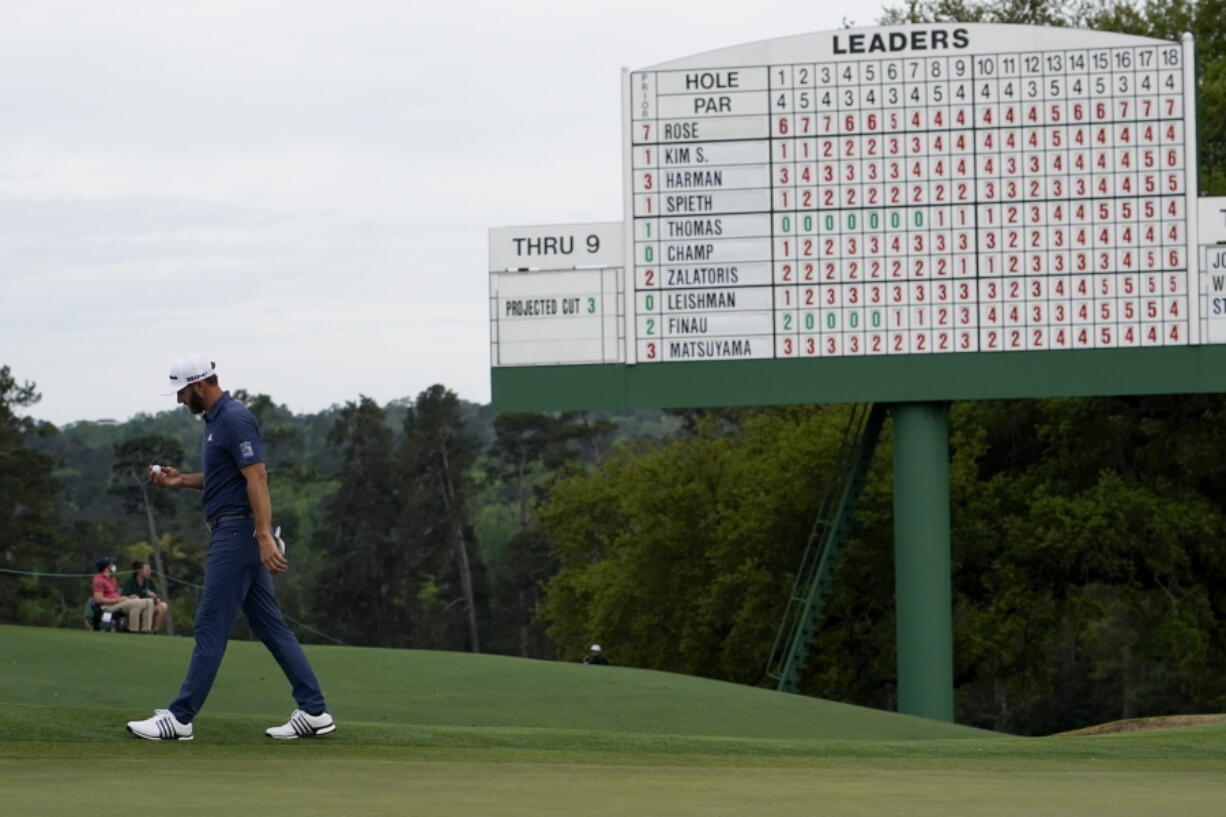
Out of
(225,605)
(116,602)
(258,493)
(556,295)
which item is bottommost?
(116,602)

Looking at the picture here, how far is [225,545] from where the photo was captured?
9156mm

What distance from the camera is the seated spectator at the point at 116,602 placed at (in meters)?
22.6

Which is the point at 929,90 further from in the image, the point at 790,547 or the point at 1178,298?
the point at 790,547

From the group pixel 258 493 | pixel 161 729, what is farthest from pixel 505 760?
pixel 258 493

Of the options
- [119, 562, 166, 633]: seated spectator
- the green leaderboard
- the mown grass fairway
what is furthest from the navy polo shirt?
the green leaderboard

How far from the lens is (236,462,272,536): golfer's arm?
29.8 ft

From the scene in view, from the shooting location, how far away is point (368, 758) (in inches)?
349

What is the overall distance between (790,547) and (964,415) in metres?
5.08

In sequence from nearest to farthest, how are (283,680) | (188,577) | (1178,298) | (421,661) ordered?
1. (283,680)
2. (421,661)
3. (1178,298)
4. (188,577)

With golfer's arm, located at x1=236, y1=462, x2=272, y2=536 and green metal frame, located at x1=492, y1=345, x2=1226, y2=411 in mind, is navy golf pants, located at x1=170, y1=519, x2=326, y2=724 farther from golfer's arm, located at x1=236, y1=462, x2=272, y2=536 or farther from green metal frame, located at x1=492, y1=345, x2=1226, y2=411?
green metal frame, located at x1=492, y1=345, x2=1226, y2=411

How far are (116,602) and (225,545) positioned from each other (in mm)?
14514

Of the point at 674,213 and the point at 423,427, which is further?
the point at 423,427

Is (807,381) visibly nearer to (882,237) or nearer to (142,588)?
(882,237)

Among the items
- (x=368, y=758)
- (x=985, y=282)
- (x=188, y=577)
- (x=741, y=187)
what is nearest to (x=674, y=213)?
(x=741, y=187)
